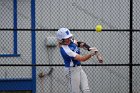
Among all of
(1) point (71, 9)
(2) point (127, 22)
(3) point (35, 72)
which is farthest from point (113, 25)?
(3) point (35, 72)

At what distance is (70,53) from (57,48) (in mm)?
2529

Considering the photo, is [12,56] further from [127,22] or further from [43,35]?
[127,22]

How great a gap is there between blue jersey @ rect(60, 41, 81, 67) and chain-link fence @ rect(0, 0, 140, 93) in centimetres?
211

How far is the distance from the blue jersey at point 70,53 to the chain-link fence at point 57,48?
2.11 metres

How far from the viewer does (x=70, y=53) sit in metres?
6.71

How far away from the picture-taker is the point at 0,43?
30.1 feet

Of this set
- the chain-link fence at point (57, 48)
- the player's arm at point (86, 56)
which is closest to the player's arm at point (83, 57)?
the player's arm at point (86, 56)

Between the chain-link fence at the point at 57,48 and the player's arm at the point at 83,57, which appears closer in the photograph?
the player's arm at the point at 83,57

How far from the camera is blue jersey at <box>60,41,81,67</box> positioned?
6.73 meters

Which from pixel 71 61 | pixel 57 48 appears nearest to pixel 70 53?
pixel 71 61

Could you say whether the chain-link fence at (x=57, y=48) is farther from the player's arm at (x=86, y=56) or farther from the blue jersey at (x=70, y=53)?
the player's arm at (x=86, y=56)

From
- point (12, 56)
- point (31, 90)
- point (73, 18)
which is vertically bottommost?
point (31, 90)

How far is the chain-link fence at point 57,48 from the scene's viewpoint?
9.05 m

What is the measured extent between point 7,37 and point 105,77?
206 cm
